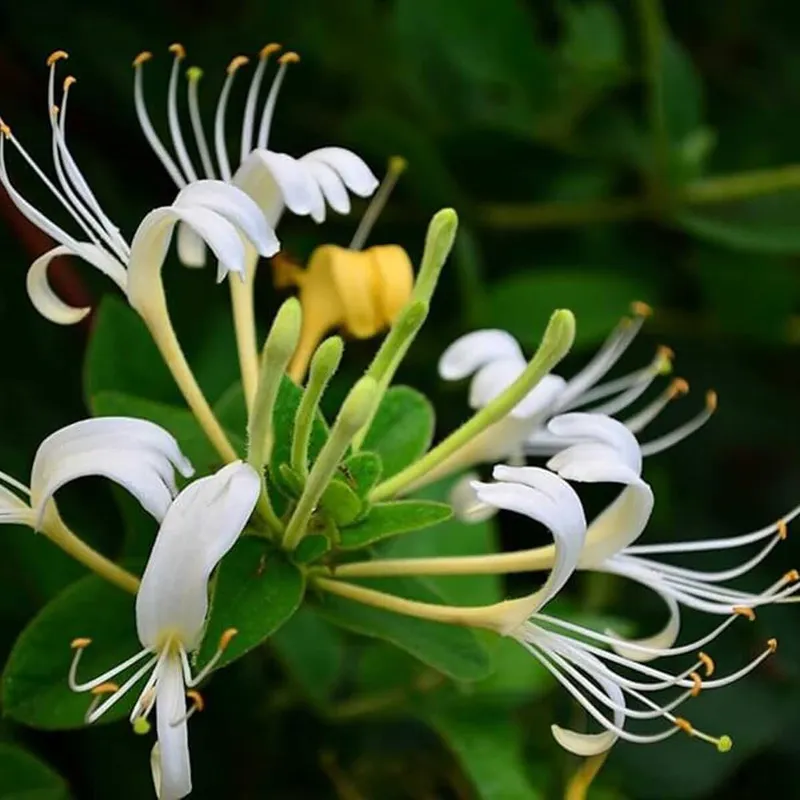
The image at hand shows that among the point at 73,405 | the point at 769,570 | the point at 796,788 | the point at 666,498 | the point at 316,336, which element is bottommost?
the point at 796,788

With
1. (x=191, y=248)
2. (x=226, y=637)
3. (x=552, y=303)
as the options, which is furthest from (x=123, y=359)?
(x=552, y=303)

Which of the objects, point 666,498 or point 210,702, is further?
point 666,498

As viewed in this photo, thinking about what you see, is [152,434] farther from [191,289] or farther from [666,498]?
[666,498]

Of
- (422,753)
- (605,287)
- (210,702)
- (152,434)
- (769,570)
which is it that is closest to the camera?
(152,434)

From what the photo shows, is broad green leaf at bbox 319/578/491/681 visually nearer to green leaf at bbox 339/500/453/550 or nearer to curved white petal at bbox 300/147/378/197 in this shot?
green leaf at bbox 339/500/453/550

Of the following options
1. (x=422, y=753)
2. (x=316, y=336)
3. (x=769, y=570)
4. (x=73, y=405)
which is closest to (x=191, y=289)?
(x=73, y=405)

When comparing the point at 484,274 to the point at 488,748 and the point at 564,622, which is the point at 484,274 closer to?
the point at 488,748

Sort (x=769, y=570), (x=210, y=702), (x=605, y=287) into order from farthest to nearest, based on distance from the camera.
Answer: (x=769, y=570) < (x=605, y=287) < (x=210, y=702)

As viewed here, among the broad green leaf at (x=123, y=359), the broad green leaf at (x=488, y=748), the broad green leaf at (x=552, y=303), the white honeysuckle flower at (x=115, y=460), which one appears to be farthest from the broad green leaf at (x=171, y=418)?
the broad green leaf at (x=552, y=303)
